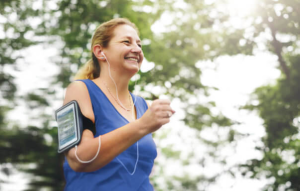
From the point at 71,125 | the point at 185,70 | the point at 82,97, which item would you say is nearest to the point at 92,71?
the point at 82,97

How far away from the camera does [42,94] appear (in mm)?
4121

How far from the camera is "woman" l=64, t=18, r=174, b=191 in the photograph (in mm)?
1312

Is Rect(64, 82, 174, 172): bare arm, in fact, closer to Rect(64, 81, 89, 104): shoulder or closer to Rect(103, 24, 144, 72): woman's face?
Rect(64, 81, 89, 104): shoulder

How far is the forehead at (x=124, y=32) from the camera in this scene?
5.70ft

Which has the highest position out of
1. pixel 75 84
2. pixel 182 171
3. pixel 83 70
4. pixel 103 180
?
pixel 75 84

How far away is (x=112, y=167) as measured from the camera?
1.44 meters

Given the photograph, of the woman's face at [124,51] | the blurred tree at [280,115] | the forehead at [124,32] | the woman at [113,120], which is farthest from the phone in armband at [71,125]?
the blurred tree at [280,115]

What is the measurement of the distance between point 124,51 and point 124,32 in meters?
0.14

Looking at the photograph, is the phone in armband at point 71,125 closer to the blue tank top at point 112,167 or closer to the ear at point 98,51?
the blue tank top at point 112,167

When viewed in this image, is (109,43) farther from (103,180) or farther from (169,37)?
(169,37)

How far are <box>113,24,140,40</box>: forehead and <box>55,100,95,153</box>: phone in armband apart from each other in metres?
0.49

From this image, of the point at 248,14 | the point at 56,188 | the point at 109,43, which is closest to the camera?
the point at 109,43

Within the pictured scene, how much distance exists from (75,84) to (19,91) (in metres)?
2.94

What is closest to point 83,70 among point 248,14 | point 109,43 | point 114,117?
point 109,43
